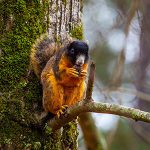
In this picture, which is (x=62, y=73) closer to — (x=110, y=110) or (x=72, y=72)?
(x=72, y=72)

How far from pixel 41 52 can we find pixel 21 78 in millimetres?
243

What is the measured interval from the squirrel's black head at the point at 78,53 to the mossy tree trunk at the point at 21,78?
29 cm

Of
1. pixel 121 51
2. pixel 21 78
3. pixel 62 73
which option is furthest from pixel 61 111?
pixel 121 51

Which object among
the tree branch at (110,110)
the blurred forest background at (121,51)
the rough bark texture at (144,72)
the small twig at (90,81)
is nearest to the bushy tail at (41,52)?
the tree branch at (110,110)

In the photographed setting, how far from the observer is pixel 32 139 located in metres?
2.92

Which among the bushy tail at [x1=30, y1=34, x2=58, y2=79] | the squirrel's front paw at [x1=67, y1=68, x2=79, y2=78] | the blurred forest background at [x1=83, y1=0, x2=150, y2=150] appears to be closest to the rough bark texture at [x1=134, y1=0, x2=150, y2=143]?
the blurred forest background at [x1=83, y1=0, x2=150, y2=150]

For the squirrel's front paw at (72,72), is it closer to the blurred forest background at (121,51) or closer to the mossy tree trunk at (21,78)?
the mossy tree trunk at (21,78)

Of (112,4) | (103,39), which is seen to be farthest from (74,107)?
(112,4)

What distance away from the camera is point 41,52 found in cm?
310

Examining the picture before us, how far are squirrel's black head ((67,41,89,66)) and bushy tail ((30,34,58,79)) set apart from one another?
23 centimetres

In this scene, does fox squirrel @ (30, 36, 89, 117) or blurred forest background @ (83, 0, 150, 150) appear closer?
fox squirrel @ (30, 36, 89, 117)

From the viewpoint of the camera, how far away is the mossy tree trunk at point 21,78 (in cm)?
288

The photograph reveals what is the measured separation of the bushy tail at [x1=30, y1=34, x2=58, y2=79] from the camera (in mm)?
3016

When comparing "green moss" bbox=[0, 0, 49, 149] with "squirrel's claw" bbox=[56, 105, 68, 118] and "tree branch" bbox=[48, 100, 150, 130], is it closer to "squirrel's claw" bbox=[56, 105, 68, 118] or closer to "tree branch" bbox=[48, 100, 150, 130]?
"squirrel's claw" bbox=[56, 105, 68, 118]
